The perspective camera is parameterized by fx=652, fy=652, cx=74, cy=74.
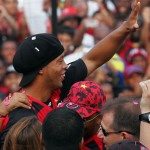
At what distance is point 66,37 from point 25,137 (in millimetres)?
5015

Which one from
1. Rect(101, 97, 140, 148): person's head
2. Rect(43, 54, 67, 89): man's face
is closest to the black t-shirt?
Rect(43, 54, 67, 89): man's face

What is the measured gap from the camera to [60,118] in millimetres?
3182

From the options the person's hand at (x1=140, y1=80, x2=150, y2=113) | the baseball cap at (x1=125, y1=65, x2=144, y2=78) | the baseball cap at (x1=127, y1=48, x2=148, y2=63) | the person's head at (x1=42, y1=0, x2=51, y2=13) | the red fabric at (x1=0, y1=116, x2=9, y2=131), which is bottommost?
the baseball cap at (x1=125, y1=65, x2=144, y2=78)

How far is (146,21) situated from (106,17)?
1.99 feet

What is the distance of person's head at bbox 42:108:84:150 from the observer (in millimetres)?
3098

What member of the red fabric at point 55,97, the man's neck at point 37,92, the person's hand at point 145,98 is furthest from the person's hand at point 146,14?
the person's hand at point 145,98

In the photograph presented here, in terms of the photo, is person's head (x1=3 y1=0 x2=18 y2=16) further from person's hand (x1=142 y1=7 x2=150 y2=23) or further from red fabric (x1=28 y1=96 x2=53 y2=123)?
red fabric (x1=28 y1=96 x2=53 y2=123)

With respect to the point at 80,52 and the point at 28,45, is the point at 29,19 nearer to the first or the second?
the point at 80,52

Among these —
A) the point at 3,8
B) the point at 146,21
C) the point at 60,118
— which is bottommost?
the point at 146,21

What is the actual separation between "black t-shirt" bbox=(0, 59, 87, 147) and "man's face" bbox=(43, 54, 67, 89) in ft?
0.52

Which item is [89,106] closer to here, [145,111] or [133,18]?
[145,111]

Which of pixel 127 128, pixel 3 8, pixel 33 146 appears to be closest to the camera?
pixel 33 146

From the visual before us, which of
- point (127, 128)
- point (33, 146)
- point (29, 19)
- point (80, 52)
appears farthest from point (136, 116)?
point (29, 19)

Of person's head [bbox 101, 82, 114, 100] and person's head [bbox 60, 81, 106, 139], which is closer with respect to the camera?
person's head [bbox 60, 81, 106, 139]
